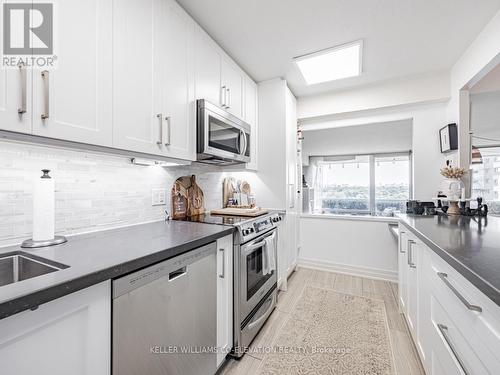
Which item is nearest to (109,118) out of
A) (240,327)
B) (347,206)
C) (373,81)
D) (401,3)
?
(240,327)

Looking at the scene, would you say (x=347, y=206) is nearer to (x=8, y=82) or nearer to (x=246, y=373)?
(x=246, y=373)

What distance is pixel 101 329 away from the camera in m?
0.77

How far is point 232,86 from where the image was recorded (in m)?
2.19

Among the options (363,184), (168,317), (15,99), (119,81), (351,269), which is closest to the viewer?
(15,99)

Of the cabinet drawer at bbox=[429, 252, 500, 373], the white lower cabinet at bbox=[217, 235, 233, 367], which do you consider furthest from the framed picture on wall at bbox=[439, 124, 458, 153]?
the white lower cabinet at bbox=[217, 235, 233, 367]

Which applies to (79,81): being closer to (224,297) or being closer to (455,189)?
(224,297)

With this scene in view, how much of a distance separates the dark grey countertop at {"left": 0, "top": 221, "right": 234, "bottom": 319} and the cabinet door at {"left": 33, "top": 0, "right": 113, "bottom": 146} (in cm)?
49

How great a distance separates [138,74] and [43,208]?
2.73ft

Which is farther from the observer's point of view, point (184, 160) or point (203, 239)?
point (184, 160)

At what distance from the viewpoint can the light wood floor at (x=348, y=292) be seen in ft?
4.91

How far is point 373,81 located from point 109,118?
2847mm

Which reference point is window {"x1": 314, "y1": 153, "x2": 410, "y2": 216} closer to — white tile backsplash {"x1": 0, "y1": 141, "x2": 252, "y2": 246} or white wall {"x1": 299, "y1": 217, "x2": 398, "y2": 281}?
white wall {"x1": 299, "y1": 217, "x2": 398, "y2": 281}

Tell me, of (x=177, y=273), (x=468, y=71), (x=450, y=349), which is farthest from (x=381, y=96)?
(x=177, y=273)

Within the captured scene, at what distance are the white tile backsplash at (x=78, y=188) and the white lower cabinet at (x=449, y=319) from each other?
176 centimetres
